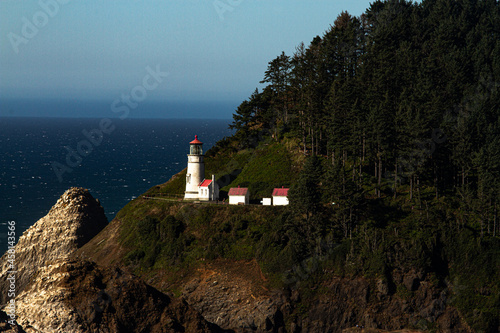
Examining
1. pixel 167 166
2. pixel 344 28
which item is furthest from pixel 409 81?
pixel 167 166

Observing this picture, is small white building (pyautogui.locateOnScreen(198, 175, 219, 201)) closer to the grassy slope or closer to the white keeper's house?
the white keeper's house

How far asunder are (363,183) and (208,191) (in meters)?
22.5

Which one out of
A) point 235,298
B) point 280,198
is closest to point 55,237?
point 235,298

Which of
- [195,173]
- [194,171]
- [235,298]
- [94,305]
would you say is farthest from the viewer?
[194,171]

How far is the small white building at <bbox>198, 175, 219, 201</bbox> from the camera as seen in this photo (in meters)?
83.1

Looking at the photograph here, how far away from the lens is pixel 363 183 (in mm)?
79875

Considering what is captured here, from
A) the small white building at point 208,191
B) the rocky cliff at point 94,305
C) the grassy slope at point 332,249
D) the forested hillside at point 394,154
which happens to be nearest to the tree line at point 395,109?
the forested hillside at point 394,154

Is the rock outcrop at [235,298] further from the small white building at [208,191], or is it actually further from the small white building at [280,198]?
the small white building at [208,191]

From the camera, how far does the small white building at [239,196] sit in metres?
79.6

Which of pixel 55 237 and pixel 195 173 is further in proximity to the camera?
pixel 195 173

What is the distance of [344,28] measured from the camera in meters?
111

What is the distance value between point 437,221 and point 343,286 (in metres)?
16.0

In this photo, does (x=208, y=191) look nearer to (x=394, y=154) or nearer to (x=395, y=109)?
(x=394, y=154)

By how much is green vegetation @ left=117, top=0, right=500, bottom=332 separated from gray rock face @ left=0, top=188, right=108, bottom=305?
6.15 metres
